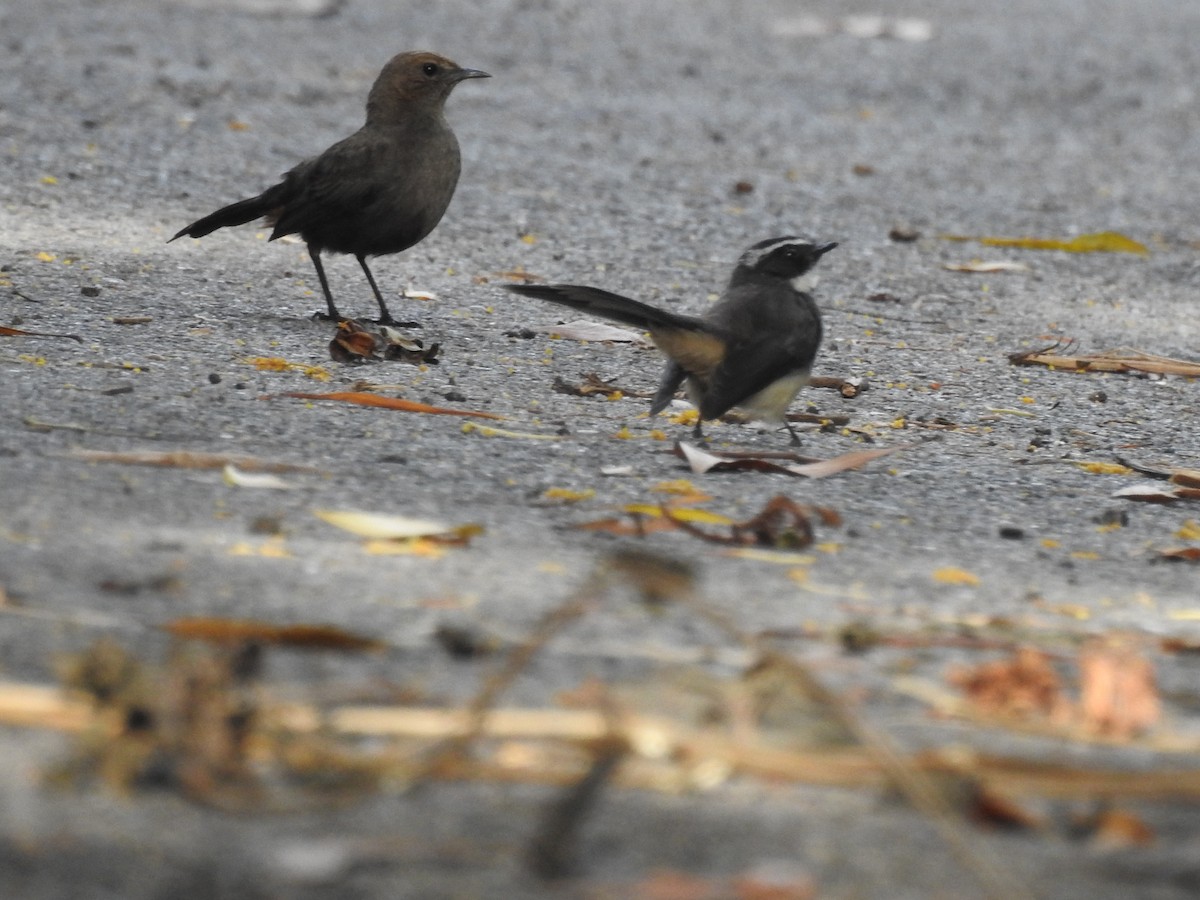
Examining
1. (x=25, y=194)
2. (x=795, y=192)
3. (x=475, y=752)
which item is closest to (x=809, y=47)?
(x=795, y=192)

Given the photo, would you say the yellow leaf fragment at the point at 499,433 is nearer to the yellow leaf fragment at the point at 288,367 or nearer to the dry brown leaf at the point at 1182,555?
the yellow leaf fragment at the point at 288,367

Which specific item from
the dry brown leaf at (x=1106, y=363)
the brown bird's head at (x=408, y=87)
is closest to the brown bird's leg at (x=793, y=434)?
the dry brown leaf at (x=1106, y=363)

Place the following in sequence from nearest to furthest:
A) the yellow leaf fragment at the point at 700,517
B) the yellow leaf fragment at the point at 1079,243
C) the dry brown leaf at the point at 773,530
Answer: the dry brown leaf at the point at 773,530
the yellow leaf fragment at the point at 700,517
the yellow leaf fragment at the point at 1079,243

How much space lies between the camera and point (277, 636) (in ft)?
9.20

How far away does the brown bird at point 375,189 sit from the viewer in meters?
6.17

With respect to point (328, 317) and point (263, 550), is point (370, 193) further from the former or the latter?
point (263, 550)

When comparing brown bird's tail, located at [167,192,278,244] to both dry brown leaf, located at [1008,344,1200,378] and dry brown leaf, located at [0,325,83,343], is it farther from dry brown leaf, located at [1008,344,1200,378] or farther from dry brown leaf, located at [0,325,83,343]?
dry brown leaf, located at [1008,344,1200,378]

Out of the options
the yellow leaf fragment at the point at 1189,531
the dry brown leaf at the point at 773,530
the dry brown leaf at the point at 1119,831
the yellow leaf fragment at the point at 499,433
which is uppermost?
the dry brown leaf at the point at 1119,831

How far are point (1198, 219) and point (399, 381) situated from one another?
20.4 ft

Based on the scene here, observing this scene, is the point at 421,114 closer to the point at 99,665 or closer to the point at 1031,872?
the point at 99,665

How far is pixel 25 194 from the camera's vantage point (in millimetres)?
7930

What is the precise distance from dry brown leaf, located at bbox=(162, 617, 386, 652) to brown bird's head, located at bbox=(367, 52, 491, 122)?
150 inches

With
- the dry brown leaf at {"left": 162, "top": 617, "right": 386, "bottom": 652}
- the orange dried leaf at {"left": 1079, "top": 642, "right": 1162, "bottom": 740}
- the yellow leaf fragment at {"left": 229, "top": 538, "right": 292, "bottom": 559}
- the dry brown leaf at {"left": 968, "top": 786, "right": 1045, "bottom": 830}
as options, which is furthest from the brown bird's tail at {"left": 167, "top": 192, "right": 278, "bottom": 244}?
the dry brown leaf at {"left": 968, "top": 786, "right": 1045, "bottom": 830}

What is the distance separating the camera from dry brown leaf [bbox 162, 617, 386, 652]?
2.80m
